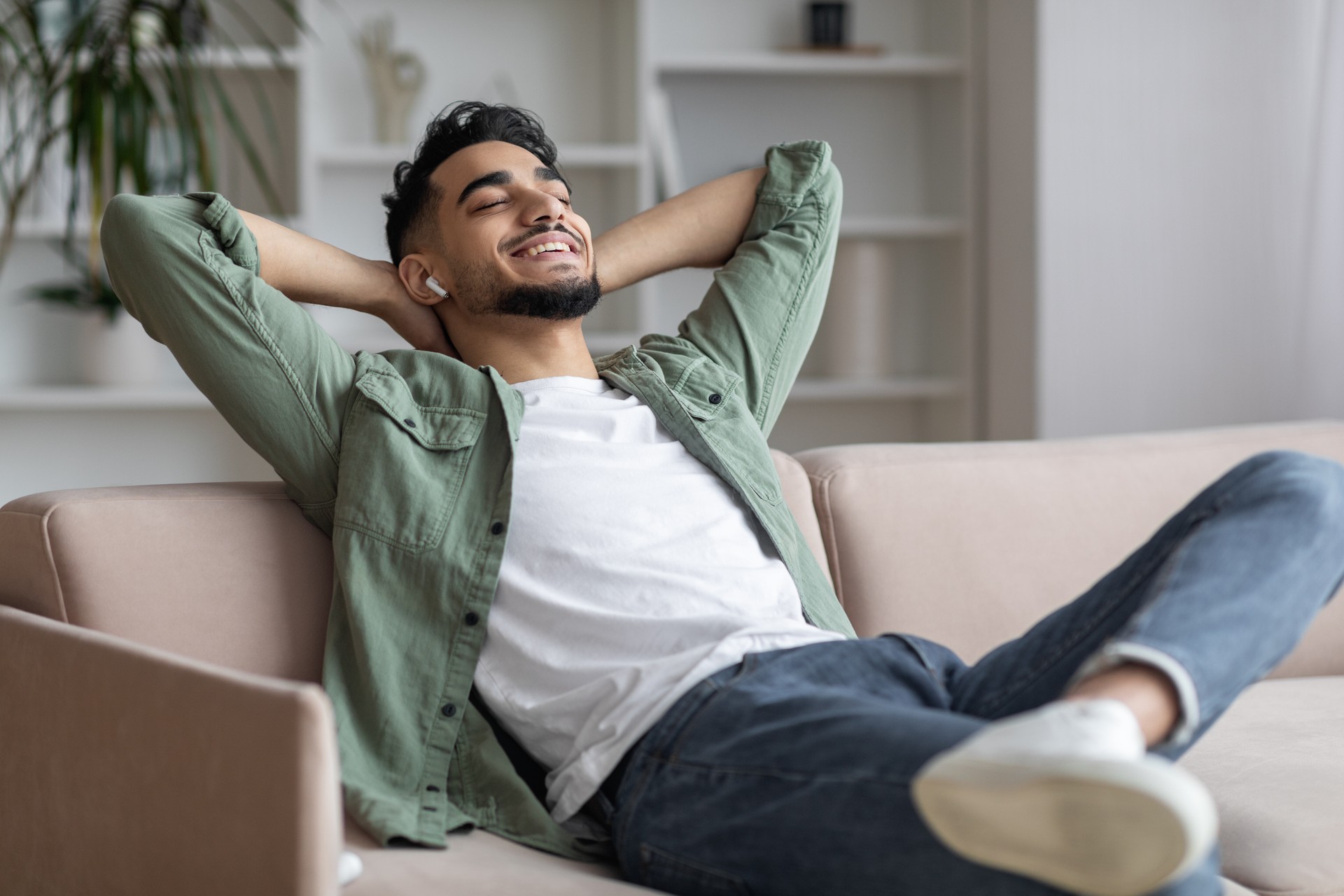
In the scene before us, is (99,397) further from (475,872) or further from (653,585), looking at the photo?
(475,872)

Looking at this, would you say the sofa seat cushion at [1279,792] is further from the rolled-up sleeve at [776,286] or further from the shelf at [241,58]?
the shelf at [241,58]

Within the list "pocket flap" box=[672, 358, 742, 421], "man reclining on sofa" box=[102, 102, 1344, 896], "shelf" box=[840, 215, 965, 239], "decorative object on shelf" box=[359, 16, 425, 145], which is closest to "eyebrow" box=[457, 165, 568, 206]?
"man reclining on sofa" box=[102, 102, 1344, 896]

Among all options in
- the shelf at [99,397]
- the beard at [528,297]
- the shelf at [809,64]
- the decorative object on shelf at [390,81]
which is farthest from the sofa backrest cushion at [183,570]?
the shelf at [809,64]

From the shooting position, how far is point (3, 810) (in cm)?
122

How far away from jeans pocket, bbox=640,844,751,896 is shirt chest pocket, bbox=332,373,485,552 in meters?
0.42

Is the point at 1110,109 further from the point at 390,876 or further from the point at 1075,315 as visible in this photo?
the point at 390,876

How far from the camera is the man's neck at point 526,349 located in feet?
5.25

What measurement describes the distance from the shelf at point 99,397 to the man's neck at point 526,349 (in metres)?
1.47

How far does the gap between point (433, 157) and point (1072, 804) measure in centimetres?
A: 129

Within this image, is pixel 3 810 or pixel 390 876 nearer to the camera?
pixel 390 876

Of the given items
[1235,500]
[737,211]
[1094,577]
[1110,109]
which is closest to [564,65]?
[1110,109]

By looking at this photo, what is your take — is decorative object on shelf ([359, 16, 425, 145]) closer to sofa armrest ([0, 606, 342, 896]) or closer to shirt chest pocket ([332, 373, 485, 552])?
shirt chest pocket ([332, 373, 485, 552])

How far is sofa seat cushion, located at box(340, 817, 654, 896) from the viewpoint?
1039 millimetres

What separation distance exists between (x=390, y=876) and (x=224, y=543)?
0.48 meters
